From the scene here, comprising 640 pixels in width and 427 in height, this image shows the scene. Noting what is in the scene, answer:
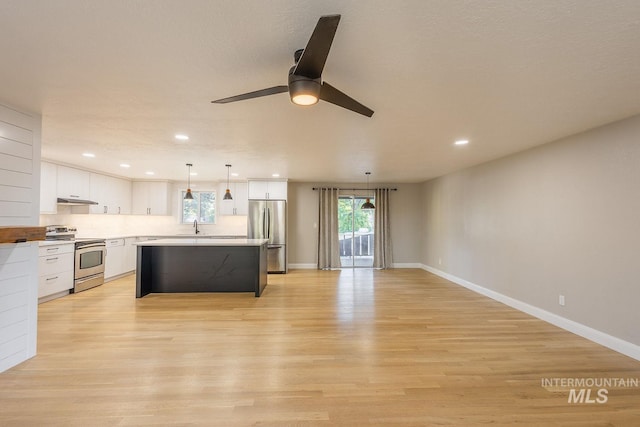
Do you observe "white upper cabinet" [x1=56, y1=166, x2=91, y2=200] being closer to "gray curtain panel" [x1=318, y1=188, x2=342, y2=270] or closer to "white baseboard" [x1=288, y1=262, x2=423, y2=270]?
"white baseboard" [x1=288, y1=262, x2=423, y2=270]

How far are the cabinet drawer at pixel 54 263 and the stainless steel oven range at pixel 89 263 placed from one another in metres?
0.13

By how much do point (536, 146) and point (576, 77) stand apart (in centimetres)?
228

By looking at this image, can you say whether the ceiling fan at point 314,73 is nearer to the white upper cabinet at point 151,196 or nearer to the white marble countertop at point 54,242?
the white marble countertop at point 54,242

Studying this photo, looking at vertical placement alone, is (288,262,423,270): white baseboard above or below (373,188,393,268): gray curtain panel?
below

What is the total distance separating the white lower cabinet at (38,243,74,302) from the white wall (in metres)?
7.43

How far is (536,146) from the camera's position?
4.04 metres

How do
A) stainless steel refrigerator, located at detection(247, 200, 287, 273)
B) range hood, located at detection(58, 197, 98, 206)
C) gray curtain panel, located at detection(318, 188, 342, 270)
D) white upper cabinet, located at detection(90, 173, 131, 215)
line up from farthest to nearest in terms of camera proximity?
gray curtain panel, located at detection(318, 188, 342, 270) → stainless steel refrigerator, located at detection(247, 200, 287, 273) → white upper cabinet, located at detection(90, 173, 131, 215) → range hood, located at detection(58, 197, 98, 206)

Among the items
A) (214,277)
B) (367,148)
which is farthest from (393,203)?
(214,277)

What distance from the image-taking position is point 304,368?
2.60m

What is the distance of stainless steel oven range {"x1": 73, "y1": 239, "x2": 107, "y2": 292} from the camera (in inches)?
206

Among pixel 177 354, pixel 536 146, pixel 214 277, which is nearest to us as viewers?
pixel 177 354

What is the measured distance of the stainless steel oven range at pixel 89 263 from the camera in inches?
206

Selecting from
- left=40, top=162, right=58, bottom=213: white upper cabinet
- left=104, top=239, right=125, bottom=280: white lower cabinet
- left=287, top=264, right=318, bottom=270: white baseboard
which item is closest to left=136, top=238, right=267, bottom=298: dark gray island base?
left=104, top=239, right=125, bottom=280: white lower cabinet

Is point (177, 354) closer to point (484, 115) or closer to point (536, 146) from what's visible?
point (484, 115)
